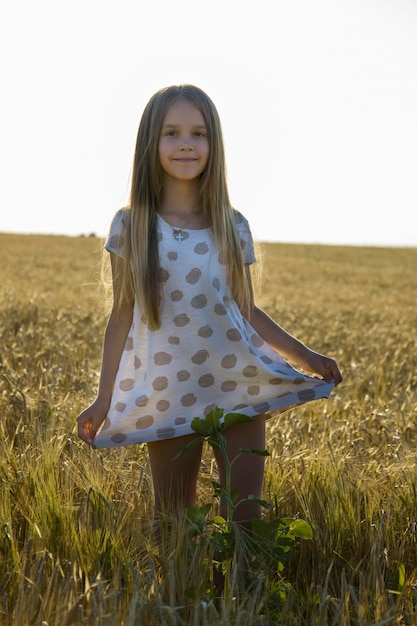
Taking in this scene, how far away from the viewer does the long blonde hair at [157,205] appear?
2.63 m

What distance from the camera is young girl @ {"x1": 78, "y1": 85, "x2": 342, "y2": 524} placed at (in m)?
2.61

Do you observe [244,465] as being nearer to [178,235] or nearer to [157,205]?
[178,235]

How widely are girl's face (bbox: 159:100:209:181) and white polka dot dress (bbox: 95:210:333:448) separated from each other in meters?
0.20

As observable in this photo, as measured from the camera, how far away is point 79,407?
13.2 feet

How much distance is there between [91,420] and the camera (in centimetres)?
264

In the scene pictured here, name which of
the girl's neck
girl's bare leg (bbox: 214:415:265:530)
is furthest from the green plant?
the girl's neck

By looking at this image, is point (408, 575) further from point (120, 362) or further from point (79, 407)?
point (79, 407)

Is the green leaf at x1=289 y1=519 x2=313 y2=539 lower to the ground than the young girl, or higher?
lower

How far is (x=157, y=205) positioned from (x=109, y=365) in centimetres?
55

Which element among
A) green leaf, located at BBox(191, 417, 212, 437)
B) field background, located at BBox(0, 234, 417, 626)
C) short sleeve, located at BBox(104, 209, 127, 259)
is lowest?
field background, located at BBox(0, 234, 417, 626)

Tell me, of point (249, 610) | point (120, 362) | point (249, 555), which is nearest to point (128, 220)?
point (120, 362)

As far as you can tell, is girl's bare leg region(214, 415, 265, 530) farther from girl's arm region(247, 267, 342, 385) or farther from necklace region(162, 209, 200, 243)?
necklace region(162, 209, 200, 243)

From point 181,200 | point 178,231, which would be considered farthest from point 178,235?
point 181,200

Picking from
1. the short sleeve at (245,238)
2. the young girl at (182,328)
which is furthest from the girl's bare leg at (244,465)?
the short sleeve at (245,238)
